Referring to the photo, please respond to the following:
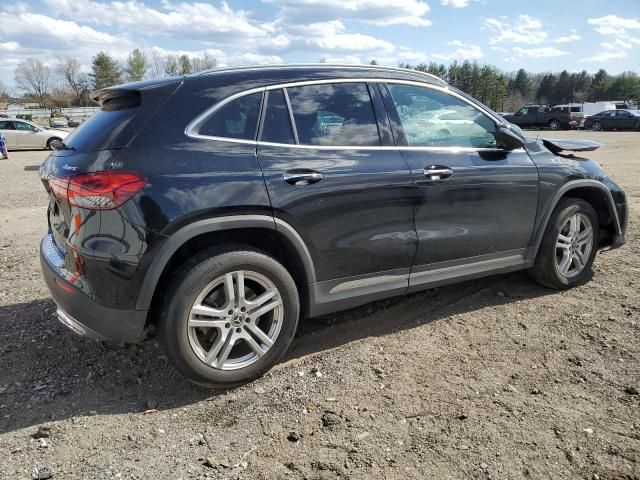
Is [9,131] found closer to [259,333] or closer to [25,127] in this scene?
[25,127]

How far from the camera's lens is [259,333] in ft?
10.7

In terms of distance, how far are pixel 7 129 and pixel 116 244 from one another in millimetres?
24489

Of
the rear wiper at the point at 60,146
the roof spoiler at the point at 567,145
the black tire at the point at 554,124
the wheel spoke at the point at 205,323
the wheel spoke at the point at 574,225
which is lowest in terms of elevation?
the black tire at the point at 554,124

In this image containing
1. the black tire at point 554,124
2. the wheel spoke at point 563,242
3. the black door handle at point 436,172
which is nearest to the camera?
the black door handle at point 436,172

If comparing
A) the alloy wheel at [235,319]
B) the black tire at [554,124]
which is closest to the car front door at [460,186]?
the alloy wheel at [235,319]

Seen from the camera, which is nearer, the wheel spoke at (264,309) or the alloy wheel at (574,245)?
the wheel spoke at (264,309)

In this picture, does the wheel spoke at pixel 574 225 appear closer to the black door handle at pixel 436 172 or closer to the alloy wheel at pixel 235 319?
the black door handle at pixel 436 172

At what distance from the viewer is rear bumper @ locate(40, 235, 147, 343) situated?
9.75 feet

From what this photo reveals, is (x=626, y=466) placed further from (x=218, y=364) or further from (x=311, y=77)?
(x=311, y=77)

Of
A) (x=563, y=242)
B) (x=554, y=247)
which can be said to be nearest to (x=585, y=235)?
(x=563, y=242)

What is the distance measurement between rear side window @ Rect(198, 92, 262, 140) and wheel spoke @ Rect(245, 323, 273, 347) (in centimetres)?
113

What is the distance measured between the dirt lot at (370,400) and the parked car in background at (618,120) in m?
33.0

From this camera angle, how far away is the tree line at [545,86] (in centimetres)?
7538

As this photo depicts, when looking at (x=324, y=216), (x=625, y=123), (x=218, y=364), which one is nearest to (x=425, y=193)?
(x=324, y=216)
